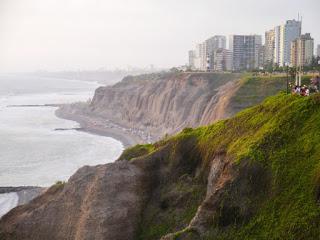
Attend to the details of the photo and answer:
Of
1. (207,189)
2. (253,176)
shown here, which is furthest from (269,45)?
(253,176)

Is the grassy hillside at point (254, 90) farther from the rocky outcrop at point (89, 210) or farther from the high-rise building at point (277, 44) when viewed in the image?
the high-rise building at point (277, 44)

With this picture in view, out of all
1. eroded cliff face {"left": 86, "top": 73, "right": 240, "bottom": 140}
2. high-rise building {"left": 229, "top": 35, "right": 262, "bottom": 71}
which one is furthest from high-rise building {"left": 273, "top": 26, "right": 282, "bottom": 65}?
eroded cliff face {"left": 86, "top": 73, "right": 240, "bottom": 140}

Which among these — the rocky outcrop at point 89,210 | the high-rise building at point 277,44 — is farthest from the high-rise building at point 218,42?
the rocky outcrop at point 89,210

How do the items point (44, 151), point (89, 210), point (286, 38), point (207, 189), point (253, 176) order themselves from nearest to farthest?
point (253, 176), point (207, 189), point (89, 210), point (44, 151), point (286, 38)

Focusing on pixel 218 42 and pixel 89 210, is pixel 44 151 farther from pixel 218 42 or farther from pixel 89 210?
pixel 218 42

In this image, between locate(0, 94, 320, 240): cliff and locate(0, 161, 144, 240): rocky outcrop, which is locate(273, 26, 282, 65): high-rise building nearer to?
locate(0, 94, 320, 240): cliff

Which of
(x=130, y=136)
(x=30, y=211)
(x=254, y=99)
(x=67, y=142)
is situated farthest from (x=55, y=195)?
(x=130, y=136)
